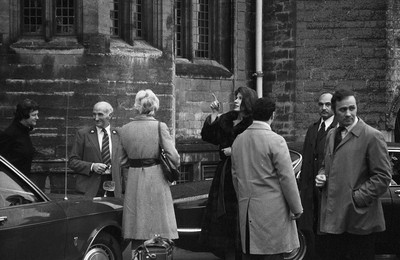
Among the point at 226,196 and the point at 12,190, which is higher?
the point at 12,190

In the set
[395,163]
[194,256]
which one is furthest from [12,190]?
[395,163]

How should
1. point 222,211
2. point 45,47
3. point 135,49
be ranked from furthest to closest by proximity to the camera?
point 135,49 < point 45,47 < point 222,211

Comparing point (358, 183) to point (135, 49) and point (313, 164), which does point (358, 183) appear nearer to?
point (313, 164)

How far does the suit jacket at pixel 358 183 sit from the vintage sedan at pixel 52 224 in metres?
2.22

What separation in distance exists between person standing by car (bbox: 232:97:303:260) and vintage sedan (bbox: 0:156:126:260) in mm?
1599

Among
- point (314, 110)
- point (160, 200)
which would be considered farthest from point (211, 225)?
point (314, 110)

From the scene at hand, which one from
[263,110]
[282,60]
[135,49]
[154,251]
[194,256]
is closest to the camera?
[263,110]

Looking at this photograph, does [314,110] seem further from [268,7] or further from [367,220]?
[367,220]

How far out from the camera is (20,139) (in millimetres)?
9961

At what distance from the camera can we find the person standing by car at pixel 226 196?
828 cm

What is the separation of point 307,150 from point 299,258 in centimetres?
145

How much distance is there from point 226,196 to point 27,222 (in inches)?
78.6

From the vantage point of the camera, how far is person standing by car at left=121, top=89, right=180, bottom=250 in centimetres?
834

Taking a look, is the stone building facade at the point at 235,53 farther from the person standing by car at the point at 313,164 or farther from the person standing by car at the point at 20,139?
the person standing by car at the point at 313,164
